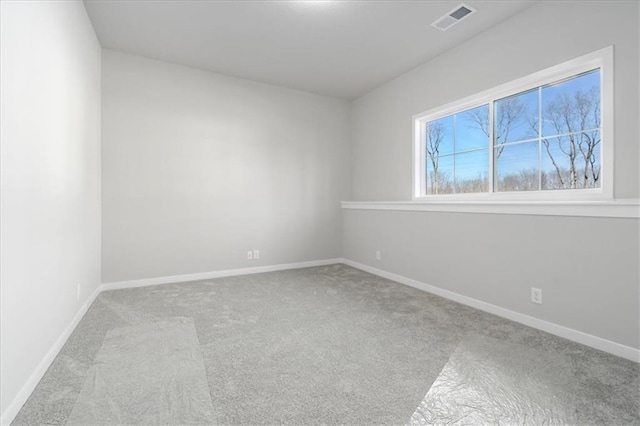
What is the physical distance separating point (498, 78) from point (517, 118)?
0.42 metres

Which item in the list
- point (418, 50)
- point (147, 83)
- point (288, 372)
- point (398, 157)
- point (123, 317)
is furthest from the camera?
point (398, 157)

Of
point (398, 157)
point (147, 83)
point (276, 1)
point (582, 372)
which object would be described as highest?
point (276, 1)

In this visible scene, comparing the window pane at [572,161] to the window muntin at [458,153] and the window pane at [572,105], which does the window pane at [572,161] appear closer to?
the window pane at [572,105]

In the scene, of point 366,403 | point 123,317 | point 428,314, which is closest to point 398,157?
point 428,314

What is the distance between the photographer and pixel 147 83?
3760 millimetres

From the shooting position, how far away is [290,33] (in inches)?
125

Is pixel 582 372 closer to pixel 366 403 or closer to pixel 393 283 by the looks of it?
pixel 366 403

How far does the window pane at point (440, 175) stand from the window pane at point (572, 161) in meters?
1.05

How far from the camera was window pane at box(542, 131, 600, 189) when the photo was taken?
2.40 meters

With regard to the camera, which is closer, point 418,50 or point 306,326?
point 306,326

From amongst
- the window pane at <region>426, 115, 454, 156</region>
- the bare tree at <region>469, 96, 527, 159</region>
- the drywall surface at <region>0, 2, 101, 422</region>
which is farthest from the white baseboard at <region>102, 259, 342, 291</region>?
the bare tree at <region>469, 96, 527, 159</region>

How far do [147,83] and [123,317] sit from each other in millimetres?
2733

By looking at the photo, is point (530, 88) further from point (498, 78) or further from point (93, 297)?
point (93, 297)

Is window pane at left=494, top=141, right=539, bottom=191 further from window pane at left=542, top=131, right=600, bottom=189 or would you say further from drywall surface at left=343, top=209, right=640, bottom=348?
drywall surface at left=343, top=209, right=640, bottom=348
